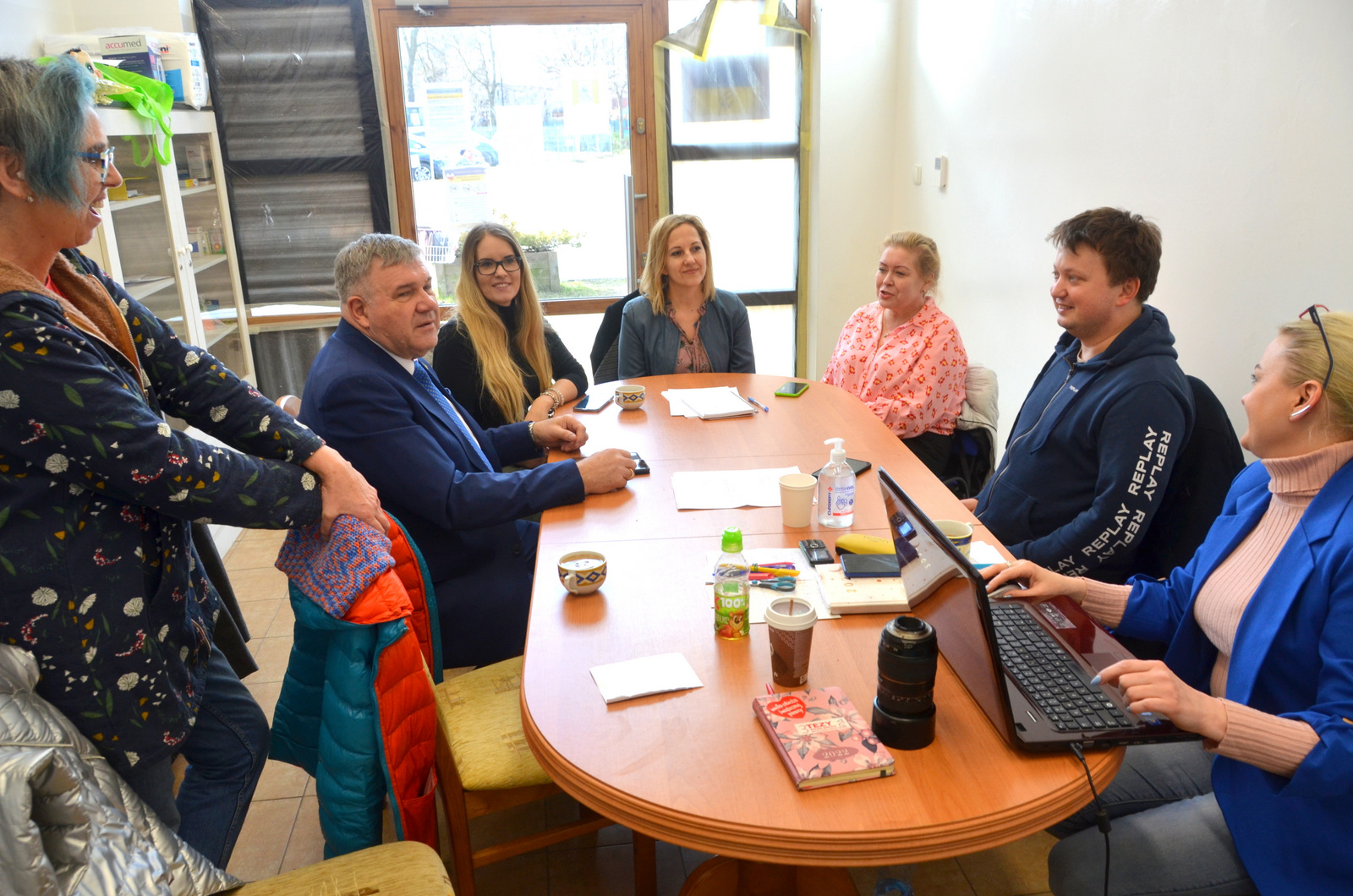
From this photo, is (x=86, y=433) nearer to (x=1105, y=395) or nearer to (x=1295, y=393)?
(x=1295, y=393)

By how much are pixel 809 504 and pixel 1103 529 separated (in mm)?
682

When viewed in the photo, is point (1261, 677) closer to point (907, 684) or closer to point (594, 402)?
point (907, 684)

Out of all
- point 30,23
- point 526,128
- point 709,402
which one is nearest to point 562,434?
point 709,402

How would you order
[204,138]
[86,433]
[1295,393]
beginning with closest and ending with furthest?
[86,433] → [1295,393] → [204,138]

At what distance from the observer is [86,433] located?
1.28 m

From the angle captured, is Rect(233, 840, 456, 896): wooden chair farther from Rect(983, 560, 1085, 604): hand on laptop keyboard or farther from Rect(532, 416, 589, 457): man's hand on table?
Rect(532, 416, 589, 457): man's hand on table

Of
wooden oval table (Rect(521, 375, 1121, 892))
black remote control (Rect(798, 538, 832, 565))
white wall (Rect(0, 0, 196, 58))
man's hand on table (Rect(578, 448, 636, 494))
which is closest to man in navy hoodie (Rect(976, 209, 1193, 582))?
wooden oval table (Rect(521, 375, 1121, 892))

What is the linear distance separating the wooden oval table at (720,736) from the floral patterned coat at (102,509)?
561 millimetres

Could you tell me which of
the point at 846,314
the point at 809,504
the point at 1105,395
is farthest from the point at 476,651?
the point at 846,314

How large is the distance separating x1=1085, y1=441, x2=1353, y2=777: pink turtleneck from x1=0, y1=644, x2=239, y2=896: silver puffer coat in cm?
145

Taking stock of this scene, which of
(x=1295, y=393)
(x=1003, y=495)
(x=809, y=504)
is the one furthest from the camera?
(x=1003, y=495)

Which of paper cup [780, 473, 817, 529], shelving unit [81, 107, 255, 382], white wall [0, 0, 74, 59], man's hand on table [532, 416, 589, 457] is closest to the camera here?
paper cup [780, 473, 817, 529]

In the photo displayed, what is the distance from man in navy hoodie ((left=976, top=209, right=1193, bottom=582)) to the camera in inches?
78.8

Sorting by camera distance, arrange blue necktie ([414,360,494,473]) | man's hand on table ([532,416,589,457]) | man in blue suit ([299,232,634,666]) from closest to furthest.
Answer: man in blue suit ([299,232,634,666]) → blue necktie ([414,360,494,473]) → man's hand on table ([532,416,589,457])
